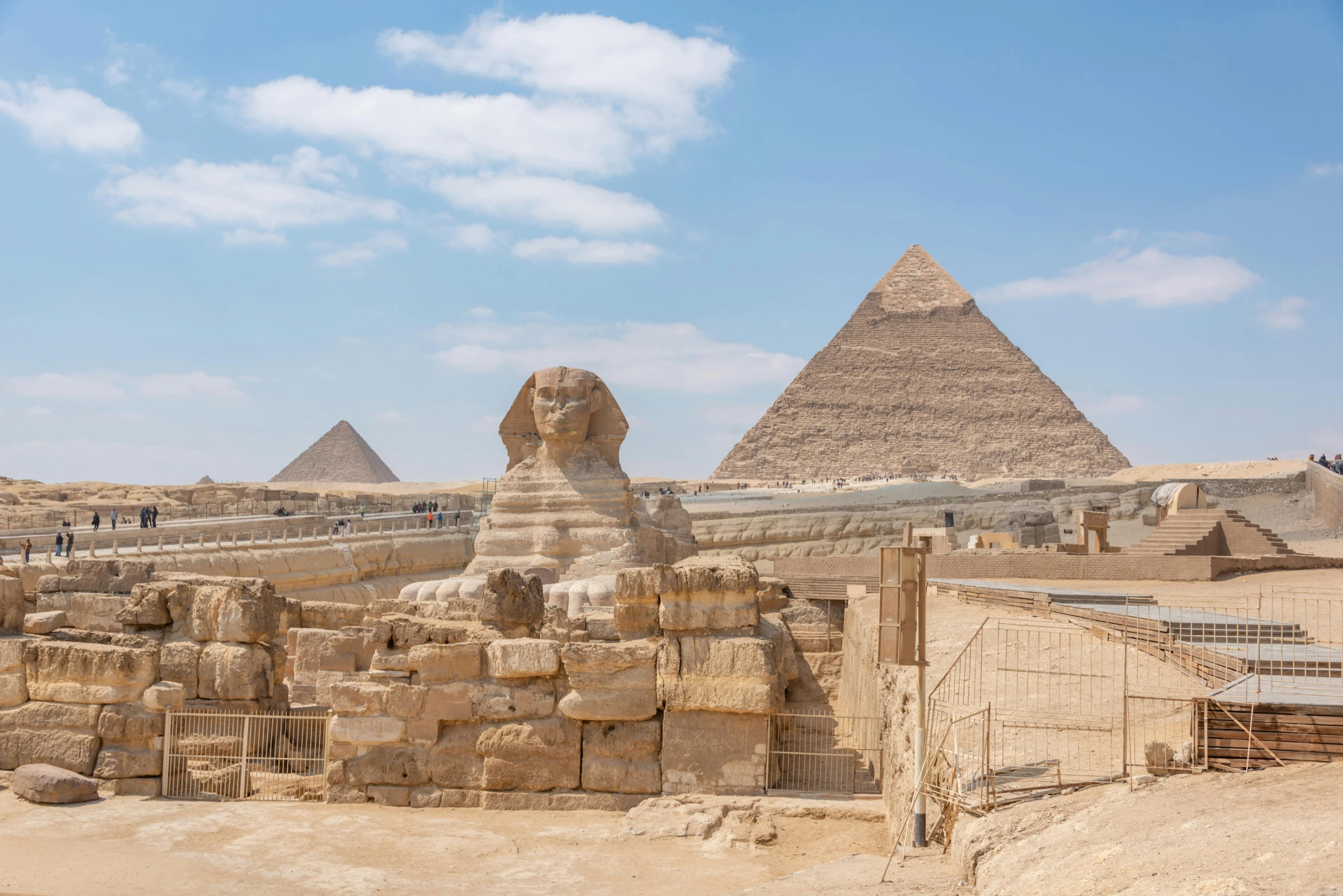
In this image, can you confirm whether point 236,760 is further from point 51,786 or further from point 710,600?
point 710,600

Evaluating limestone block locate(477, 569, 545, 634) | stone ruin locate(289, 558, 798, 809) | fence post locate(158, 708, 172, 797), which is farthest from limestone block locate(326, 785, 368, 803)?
limestone block locate(477, 569, 545, 634)

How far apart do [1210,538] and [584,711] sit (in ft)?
42.8

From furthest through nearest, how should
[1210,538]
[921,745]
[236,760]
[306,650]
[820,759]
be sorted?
[1210,538], [306,650], [820,759], [236,760], [921,745]

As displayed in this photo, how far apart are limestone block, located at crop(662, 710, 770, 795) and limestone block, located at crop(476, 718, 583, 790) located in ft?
1.78

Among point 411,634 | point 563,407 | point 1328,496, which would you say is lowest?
point 411,634

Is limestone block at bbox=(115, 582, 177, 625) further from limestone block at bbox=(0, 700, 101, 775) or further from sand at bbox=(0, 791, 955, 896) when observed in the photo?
sand at bbox=(0, 791, 955, 896)

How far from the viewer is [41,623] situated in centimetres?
757

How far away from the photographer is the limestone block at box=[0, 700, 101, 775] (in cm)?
680

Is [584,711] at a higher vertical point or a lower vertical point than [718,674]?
lower

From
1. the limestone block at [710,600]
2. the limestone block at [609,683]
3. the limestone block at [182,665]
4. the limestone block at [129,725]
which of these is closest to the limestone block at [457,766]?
the limestone block at [609,683]

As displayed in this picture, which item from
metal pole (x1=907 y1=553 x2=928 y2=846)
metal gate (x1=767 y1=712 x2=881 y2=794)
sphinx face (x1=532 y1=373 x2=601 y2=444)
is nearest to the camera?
metal pole (x1=907 y1=553 x2=928 y2=846)

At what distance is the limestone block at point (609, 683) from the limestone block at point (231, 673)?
2163 mm

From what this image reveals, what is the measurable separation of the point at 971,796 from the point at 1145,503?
33.8 meters

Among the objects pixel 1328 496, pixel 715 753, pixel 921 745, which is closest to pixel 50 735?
pixel 715 753
